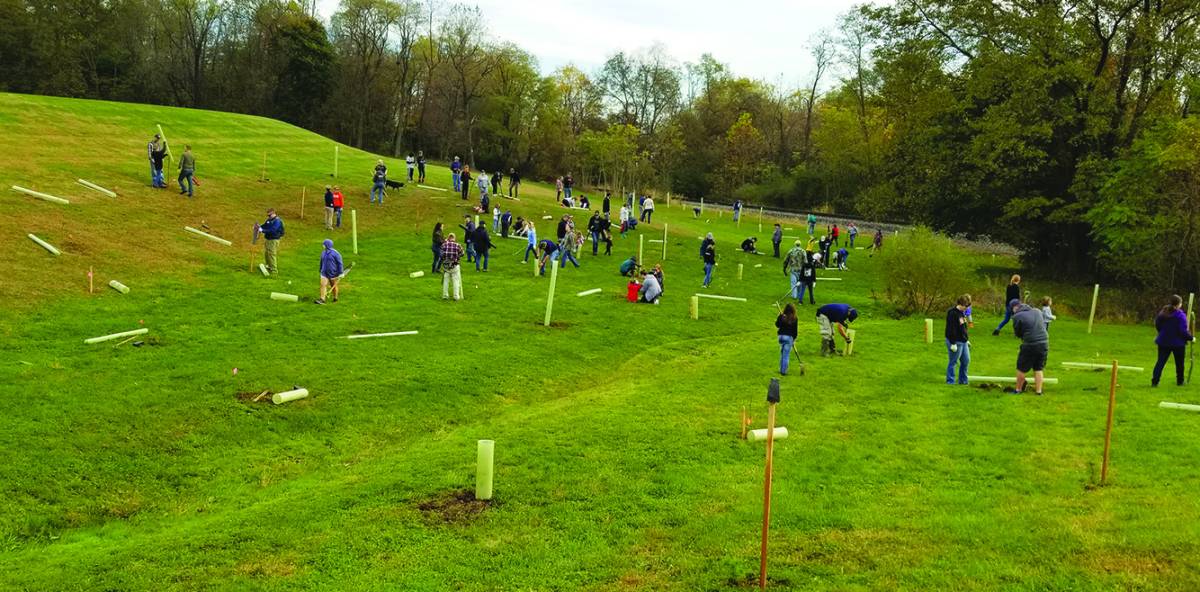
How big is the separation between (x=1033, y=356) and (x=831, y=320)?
193 inches

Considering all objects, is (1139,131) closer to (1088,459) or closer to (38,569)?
(1088,459)

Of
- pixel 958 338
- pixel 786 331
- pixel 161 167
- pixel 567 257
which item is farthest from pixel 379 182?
pixel 958 338

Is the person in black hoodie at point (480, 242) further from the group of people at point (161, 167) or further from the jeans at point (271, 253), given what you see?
the group of people at point (161, 167)

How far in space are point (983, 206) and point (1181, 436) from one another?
33.3 metres

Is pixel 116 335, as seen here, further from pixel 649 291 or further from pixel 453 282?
pixel 649 291

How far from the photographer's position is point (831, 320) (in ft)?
64.0

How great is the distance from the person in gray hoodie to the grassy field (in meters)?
0.49

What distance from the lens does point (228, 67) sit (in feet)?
277

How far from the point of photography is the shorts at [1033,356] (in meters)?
15.5

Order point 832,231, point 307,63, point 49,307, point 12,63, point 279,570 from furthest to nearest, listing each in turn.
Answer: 1. point 307,63
2. point 12,63
3. point 832,231
4. point 49,307
5. point 279,570

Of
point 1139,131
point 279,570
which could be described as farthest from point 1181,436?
point 1139,131

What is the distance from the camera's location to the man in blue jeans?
1617cm

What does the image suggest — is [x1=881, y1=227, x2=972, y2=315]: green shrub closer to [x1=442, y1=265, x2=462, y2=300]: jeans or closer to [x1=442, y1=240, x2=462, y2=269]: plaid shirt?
[x1=442, y1=265, x2=462, y2=300]: jeans

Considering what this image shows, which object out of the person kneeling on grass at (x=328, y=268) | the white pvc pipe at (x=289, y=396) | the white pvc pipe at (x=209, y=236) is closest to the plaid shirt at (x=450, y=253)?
the person kneeling on grass at (x=328, y=268)
